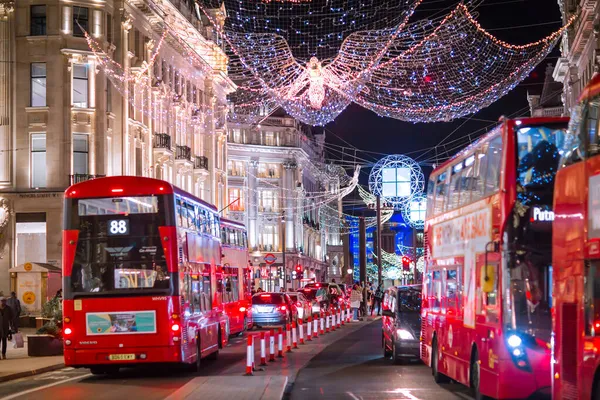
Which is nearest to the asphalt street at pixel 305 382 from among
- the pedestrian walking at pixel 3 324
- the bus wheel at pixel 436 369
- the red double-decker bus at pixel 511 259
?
the bus wheel at pixel 436 369

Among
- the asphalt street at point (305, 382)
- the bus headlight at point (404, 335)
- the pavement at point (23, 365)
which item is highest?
the bus headlight at point (404, 335)

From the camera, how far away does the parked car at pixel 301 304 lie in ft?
156

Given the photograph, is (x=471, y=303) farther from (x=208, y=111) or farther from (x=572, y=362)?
(x=208, y=111)

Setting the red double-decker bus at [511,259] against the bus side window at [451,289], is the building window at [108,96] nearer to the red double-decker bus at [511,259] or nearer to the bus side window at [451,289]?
the bus side window at [451,289]

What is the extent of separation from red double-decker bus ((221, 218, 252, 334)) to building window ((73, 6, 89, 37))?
1502cm

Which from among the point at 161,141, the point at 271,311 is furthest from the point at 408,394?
the point at 161,141

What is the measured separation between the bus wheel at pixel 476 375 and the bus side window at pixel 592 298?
5198 mm

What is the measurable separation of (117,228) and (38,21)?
3210 cm

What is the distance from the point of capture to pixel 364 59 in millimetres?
26328

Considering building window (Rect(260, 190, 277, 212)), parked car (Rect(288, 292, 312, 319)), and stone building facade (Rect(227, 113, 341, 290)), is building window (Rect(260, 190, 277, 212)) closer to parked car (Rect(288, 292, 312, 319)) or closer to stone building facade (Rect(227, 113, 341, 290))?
stone building facade (Rect(227, 113, 341, 290))

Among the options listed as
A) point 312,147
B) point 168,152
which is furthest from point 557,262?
point 312,147

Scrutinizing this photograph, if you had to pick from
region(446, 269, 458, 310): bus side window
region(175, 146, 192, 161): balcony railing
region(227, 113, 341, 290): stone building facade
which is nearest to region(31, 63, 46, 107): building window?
region(175, 146, 192, 161): balcony railing

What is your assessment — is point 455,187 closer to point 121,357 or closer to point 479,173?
point 479,173

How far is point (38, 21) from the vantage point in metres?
50.8
